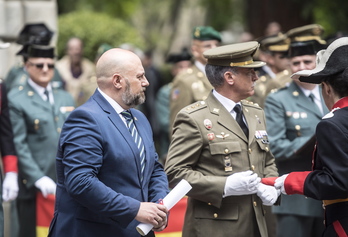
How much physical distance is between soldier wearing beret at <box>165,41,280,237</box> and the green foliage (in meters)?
10.0

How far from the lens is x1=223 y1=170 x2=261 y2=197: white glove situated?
4898mm

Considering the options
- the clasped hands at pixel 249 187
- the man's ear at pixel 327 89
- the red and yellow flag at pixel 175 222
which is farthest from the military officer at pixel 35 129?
the man's ear at pixel 327 89

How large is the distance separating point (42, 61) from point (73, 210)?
326 cm

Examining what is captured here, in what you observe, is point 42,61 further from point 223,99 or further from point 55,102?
point 223,99

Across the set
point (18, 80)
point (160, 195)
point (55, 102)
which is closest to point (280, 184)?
point (160, 195)

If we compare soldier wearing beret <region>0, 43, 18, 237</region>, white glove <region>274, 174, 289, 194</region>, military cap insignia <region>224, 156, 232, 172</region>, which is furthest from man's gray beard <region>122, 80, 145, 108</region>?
soldier wearing beret <region>0, 43, 18, 237</region>

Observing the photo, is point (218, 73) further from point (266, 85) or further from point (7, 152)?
point (266, 85)

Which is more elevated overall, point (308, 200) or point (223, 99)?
point (223, 99)

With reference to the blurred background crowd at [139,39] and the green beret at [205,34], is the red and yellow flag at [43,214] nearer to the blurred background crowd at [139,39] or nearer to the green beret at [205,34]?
the blurred background crowd at [139,39]

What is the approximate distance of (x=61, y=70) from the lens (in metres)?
12.3

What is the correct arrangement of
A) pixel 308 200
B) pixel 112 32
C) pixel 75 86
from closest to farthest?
pixel 308 200
pixel 75 86
pixel 112 32

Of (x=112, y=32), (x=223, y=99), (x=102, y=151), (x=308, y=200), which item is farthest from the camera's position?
(x=112, y=32)

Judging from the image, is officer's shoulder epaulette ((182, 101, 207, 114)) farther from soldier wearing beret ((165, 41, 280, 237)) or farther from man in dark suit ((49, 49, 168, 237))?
man in dark suit ((49, 49, 168, 237))

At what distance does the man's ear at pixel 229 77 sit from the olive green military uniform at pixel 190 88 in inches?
107
